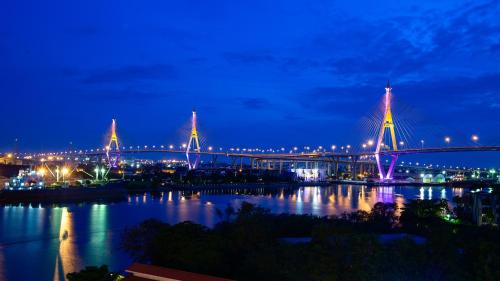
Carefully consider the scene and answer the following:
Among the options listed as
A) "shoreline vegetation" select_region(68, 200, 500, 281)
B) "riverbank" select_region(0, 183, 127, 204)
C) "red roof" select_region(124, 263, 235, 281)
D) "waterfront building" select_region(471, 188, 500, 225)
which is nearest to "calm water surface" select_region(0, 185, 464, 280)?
"shoreline vegetation" select_region(68, 200, 500, 281)

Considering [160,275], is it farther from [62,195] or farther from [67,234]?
[62,195]

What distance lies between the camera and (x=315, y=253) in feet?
9.18

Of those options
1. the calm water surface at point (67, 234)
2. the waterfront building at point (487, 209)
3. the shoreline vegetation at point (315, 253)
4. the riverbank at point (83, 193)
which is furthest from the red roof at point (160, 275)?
the riverbank at point (83, 193)

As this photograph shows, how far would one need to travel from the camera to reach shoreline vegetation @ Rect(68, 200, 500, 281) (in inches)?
103

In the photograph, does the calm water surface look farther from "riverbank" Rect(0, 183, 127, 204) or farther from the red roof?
the red roof

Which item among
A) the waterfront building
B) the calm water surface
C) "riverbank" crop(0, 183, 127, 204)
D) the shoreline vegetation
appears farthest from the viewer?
"riverbank" crop(0, 183, 127, 204)

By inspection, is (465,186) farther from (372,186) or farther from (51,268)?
(51,268)

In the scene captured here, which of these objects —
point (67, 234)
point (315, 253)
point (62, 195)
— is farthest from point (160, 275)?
point (62, 195)

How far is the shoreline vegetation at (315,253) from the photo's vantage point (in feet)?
8.59

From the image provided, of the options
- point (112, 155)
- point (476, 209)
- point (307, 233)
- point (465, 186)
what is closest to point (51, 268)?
point (307, 233)

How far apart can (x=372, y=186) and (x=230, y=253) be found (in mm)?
17648

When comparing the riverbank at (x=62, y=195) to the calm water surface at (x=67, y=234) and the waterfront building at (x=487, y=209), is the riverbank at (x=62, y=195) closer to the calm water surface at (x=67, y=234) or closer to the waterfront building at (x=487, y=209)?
the calm water surface at (x=67, y=234)

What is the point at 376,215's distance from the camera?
601cm

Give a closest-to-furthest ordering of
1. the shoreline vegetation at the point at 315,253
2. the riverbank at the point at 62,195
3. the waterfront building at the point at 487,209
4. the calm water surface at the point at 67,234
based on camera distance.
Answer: the shoreline vegetation at the point at 315,253 < the calm water surface at the point at 67,234 < the waterfront building at the point at 487,209 < the riverbank at the point at 62,195
